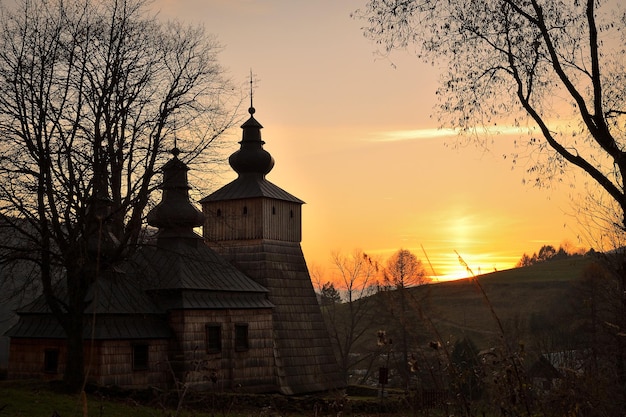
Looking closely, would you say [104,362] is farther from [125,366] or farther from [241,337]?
[241,337]

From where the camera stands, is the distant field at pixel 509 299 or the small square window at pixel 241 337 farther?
the distant field at pixel 509 299

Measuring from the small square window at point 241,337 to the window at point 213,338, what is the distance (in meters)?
1.13

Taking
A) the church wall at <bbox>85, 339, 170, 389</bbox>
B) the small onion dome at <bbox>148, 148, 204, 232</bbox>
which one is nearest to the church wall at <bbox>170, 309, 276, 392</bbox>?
the church wall at <bbox>85, 339, 170, 389</bbox>

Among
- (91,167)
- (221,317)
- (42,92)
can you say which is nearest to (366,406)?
(221,317)

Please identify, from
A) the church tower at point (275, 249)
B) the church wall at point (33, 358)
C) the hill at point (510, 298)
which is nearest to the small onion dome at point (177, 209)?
the church tower at point (275, 249)

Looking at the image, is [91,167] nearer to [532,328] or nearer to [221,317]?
[221,317]

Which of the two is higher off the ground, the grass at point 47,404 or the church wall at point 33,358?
the church wall at point 33,358

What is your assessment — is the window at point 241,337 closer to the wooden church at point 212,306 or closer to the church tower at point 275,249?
the wooden church at point 212,306

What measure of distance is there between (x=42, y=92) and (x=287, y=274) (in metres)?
16.7

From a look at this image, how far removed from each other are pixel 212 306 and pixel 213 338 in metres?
1.30

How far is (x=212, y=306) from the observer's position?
100.0 feet

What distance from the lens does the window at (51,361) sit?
27.7 metres

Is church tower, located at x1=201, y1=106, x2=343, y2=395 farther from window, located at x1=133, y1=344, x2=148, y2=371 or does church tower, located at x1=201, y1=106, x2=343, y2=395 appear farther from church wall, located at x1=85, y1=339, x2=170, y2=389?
window, located at x1=133, y1=344, x2=148, y2=371

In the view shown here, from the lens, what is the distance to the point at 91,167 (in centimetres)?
2384
